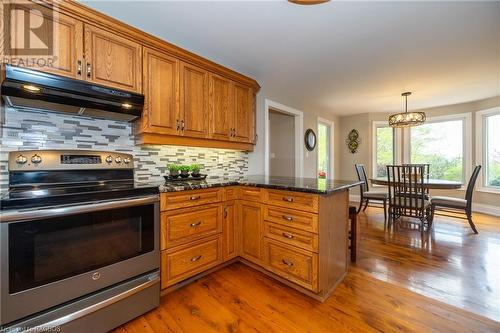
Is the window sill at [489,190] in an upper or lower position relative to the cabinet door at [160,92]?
lower

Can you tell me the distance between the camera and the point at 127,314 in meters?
1.44

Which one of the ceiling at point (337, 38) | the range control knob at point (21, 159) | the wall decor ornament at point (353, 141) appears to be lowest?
the range control knob at point (21, 159)

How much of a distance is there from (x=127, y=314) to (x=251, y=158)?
2.28m

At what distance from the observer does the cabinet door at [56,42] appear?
1.35m

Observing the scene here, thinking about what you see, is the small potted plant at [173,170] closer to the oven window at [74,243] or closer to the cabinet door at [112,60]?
the oven window at [74,243]

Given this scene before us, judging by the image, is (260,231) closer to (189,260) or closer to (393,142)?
(189,260)

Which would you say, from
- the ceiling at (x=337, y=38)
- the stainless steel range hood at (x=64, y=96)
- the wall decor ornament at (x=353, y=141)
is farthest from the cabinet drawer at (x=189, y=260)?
the wall decor ornament at (x=353, y=141)

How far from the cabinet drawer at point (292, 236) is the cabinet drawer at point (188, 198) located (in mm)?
571

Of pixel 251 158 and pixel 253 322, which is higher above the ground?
pixel 251 158

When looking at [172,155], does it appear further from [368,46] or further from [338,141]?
[338,141]

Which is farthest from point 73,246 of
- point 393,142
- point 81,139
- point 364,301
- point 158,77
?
point 393,142

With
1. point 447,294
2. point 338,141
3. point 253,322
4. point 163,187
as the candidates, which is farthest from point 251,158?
point 338,141

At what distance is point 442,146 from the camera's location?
194 inches

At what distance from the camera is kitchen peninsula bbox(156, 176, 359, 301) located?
5.52 feet
